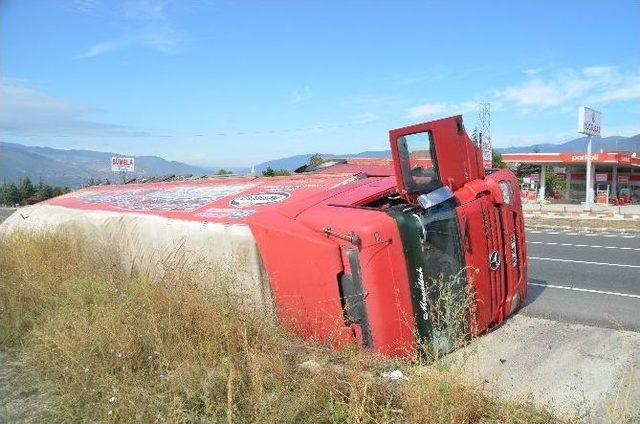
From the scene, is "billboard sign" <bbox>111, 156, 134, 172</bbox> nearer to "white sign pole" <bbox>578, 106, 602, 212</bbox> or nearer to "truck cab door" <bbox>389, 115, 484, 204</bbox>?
"white sign pole" <bbox>578, 106, 602, 212</bbox>

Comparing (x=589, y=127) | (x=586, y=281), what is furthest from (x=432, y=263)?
(x=589, y=127)

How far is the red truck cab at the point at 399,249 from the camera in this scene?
15.1ft

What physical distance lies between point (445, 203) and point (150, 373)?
317cm

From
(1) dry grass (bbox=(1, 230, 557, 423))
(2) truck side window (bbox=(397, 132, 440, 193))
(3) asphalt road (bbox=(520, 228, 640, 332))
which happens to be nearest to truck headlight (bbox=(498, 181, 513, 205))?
(2) truck side window (bbox=(397, 132, 440, 193))

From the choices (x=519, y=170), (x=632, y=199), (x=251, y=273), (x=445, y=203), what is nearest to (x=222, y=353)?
(x=251, y=273)

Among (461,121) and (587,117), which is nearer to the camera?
(461,121)

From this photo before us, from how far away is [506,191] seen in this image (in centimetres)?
630

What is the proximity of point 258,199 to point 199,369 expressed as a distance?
297cm

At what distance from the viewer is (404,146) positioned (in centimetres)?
534

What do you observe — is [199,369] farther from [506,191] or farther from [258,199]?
[506,191]

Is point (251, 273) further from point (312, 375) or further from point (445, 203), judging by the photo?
point (445, 203)

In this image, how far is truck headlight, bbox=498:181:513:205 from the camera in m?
6.18

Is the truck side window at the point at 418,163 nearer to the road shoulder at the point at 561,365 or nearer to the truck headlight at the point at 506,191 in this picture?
the truck headlight at the point at 506,191

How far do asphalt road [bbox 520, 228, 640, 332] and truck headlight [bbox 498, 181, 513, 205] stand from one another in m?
1.64
